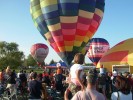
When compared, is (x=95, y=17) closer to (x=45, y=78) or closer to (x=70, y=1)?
(x=70, y=1)

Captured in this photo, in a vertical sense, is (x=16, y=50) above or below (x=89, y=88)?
above

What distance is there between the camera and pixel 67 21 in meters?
20.0

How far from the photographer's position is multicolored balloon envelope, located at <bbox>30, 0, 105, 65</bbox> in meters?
19.6

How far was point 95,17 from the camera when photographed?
20797 mm

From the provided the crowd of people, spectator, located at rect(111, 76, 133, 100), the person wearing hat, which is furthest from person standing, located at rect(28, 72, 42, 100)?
the person wearing hat

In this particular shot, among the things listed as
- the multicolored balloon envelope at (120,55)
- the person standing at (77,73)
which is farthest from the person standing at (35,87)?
the multicolored balloon envelope at (120,55)

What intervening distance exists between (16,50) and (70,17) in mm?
70311

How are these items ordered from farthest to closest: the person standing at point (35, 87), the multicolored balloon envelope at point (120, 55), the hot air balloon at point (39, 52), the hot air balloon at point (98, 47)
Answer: the hot air balloon at point (39, 52) < the hot air balloon at point (98, 47) < the multicolored balloon envelope at point (120, 55) < the person standing at point (35, 87)

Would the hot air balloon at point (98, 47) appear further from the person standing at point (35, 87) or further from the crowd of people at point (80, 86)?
the person standing at point (35, 87)

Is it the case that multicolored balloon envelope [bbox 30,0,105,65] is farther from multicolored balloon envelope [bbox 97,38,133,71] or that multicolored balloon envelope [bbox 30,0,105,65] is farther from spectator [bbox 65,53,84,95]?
spectator [bbox 65,53,84,95]

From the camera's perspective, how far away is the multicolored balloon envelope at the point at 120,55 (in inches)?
966

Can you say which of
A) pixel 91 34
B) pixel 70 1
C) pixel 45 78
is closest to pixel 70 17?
pixel 70 1

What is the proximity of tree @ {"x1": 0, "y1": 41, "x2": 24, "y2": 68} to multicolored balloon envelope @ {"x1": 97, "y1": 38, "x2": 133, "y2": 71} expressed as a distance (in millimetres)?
52074

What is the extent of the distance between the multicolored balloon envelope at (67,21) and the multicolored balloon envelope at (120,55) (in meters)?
4.80
